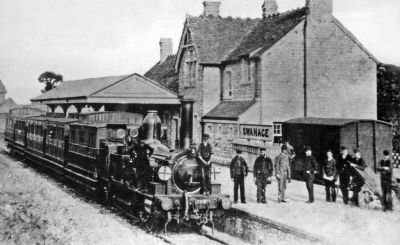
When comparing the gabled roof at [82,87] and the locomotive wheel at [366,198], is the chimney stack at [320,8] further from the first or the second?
the locomotive wheel at [366,198]

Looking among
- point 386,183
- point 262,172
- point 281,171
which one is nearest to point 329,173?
point 281,171

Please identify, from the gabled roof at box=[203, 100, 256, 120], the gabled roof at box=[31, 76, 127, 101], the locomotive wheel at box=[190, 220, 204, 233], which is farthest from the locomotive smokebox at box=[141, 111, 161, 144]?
the gabled roof at box=[31, 76, 127, 101]

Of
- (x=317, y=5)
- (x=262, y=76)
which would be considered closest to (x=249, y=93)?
(x=262, y=76)

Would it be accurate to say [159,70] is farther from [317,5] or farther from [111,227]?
[111,227]

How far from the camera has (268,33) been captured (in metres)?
Answer: 26.6

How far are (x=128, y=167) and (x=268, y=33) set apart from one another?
1774 cm

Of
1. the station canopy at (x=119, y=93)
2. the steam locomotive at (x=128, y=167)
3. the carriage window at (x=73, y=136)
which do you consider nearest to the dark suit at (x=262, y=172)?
the steam locomotive at (x=128, y=167)

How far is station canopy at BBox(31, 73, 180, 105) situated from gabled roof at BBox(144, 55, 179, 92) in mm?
6852

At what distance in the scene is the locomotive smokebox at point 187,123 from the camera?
10695 millimetres

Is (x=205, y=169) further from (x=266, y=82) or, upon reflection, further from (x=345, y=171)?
(x=266, y=82)

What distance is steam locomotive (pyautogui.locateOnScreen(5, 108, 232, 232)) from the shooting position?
998 cm

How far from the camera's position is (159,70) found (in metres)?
39.2

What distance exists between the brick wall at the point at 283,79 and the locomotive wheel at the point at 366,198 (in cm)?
1189

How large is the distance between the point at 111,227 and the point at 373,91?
21345mm
